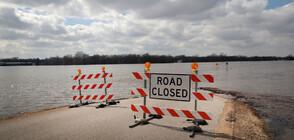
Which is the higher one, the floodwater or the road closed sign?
the road closed sign

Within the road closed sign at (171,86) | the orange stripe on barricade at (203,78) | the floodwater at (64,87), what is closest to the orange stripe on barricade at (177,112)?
the road closed sign at (171,86)

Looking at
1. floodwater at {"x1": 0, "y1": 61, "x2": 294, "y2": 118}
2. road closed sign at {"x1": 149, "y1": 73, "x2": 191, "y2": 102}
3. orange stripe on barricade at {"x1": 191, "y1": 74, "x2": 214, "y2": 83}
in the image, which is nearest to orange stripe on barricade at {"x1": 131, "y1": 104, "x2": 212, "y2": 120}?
road closed sign at {"x1": 149, "y1": 73, "x2": 191, "y2": 102}

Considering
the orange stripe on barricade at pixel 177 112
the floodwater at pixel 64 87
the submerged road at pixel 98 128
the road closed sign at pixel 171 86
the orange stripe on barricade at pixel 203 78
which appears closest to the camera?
the submerged road at pixel 98 128

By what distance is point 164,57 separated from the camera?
182m

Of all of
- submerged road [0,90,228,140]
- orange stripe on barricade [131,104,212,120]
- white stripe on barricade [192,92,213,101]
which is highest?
white stripe on barricade [192,92,213,101]

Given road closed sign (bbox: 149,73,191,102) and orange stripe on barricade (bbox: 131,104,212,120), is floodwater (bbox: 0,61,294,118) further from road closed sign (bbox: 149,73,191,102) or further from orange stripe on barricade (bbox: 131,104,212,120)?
road closed sign (bbox: 149,73,191,102)

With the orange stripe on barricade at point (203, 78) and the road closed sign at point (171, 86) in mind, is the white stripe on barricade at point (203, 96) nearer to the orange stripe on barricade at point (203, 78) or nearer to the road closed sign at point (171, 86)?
the road closed sign at point (171, 86)

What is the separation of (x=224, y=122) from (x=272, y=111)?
→ 4.95 meters

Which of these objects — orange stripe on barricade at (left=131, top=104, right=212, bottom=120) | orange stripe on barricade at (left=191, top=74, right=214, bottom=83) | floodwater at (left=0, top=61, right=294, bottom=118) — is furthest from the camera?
floodwater at (left=0, top=61, right=294, bottom=118)

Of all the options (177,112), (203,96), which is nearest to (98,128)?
(177,112)

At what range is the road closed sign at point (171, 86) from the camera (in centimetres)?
590

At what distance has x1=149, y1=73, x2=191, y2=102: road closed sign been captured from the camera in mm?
5902

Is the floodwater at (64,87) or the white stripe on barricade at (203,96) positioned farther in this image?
the floodwater at (64,87)

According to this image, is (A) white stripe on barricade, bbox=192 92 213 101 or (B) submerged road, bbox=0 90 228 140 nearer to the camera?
(B) submerged road, bbox=0 90 228 140
